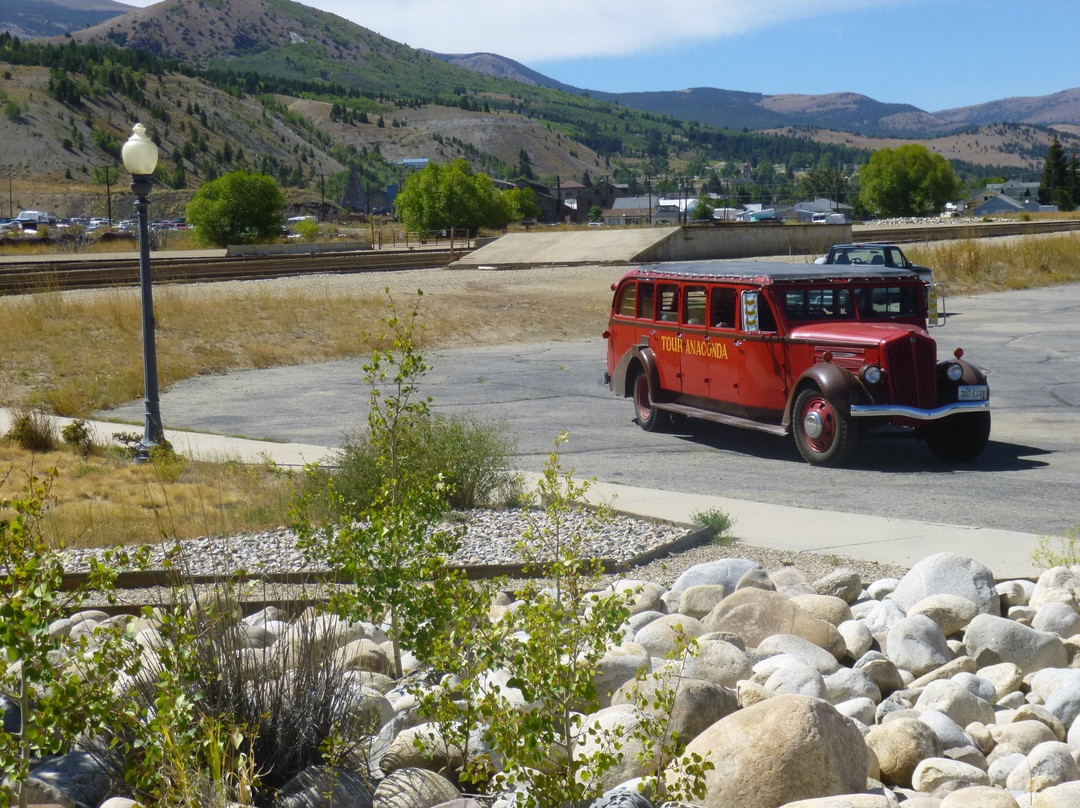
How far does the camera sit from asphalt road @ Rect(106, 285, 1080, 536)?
11.4 m

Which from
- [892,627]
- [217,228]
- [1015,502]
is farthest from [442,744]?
[217,228]

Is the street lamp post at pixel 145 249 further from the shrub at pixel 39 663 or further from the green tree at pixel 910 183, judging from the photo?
the green tree at pixel 910 183

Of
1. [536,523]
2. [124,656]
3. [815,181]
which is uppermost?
[815,181]

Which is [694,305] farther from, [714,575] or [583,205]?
[583,205]

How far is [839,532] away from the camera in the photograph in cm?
966

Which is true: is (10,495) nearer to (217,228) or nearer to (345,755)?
(345,755)

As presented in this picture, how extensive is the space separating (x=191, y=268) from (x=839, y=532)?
35360mm

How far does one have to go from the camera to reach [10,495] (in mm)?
11344

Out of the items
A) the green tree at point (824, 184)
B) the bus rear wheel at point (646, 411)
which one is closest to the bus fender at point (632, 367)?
the bus rear wheel at point (646, 411)

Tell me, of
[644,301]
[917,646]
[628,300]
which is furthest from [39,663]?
[628,300]

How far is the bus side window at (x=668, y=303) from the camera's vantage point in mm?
15047

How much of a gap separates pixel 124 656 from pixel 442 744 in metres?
1.36

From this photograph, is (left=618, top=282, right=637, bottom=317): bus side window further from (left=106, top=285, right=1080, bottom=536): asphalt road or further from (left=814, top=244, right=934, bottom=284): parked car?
(left=814, top=244, right=934, bottom=284): parked car

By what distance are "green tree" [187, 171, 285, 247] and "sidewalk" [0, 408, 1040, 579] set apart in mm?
56562
